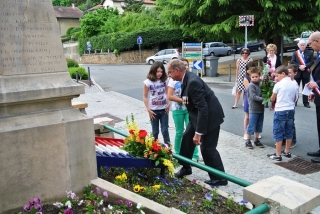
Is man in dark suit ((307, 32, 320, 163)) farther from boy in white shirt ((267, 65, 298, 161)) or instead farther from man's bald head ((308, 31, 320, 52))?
boy in white shirt ((267, 65, 298, 161))

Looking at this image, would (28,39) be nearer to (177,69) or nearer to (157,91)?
(177,69)

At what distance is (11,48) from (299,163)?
17.1 ft

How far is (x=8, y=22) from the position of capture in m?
3.18

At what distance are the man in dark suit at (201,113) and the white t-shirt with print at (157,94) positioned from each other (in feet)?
4.62

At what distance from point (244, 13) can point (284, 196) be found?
17.7 m

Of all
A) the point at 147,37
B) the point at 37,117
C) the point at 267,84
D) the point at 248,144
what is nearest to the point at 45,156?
the point at 37,117

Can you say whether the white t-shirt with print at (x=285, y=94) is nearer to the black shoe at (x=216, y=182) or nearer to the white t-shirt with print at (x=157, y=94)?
the white t-shirt with print at (x=157, y=94)

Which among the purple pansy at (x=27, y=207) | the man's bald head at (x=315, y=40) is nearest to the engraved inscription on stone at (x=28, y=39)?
the purple pansy at (x=27, y=207)

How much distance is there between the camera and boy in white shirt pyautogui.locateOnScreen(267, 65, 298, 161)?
6.34 m

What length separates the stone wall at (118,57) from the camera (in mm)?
42281

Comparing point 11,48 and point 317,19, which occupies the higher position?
Result: point 317,19

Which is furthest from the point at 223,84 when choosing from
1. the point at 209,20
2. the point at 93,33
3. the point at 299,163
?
the point at 93,33

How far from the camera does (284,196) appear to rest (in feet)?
9.81

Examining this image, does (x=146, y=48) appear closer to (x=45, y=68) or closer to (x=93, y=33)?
(x=93, y=33)
